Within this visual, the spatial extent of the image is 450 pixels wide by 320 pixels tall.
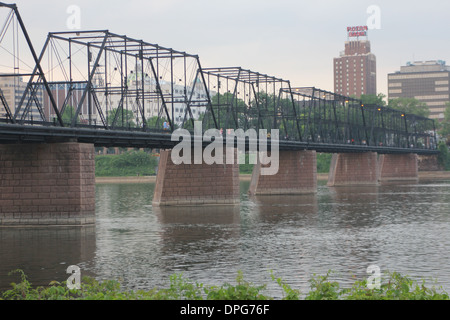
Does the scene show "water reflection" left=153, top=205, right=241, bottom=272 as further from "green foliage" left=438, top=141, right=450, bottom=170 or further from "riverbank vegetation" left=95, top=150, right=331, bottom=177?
"green foliage" left=438, top=141, right=450, bottom=170

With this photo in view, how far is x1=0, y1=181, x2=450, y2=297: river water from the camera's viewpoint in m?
32.7

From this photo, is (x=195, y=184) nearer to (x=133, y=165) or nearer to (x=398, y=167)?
(x=398, y=167)

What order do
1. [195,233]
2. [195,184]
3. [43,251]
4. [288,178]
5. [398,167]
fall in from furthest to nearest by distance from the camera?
1. [398,167]
2. [288,178]
3. [195,184]
4. [195,233]
5. [43,251]

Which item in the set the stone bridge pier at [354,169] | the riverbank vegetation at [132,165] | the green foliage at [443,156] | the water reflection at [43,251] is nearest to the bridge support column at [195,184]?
the water reflection at [43,251]

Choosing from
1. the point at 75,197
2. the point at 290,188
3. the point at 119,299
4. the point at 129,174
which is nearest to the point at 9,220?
the point at 75,197

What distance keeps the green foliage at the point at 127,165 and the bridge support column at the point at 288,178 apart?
3212 inches

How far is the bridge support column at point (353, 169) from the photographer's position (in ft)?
435

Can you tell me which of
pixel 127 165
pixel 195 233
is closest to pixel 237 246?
pixel 195 233

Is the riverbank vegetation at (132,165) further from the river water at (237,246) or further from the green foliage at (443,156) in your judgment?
the river water at (237,246)

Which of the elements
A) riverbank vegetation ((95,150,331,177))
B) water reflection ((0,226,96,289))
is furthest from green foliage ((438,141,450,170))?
water reflection ((0,226,96,289))

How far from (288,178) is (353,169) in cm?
3783

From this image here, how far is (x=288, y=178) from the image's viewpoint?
326ft
